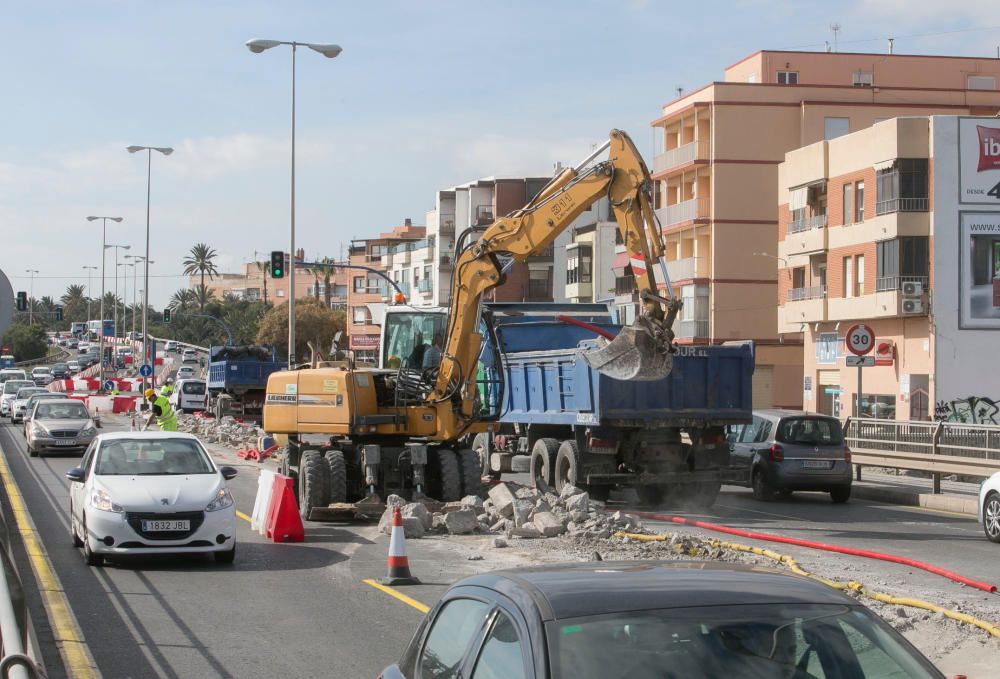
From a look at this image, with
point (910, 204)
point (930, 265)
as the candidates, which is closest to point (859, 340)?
point (930, 265)

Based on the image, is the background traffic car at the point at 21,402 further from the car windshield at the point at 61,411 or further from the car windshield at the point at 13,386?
the car windshield at the point at 61,411

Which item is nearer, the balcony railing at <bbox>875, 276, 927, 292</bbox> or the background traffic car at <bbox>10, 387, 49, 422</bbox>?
the balcony railing at <bbox>875, 276, 927, 292</bbox>

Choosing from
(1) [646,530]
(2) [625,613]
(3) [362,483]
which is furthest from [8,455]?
(2) [625,613]

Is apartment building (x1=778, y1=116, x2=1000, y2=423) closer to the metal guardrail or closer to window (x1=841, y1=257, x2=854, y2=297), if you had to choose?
window (x1=841, y1=257, x2=854, y2=297)

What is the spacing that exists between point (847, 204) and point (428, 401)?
3137 centimetres

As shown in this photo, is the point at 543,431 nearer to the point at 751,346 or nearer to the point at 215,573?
the point at 751,346

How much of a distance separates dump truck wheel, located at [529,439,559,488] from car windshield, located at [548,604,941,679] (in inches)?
681

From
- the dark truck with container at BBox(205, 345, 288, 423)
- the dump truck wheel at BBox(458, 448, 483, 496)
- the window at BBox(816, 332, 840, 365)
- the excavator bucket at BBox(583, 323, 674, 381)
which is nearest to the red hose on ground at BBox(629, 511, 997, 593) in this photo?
the excavator bucket at BBox(583, 323, 674, 381)

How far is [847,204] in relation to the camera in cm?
4744

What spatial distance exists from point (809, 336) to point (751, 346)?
3095cm

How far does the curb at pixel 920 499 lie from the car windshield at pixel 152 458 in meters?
13.0

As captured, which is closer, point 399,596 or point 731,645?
point 731,645

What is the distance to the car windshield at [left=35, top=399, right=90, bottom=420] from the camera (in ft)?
112

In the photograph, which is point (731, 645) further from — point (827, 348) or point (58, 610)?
point (827, 348)
